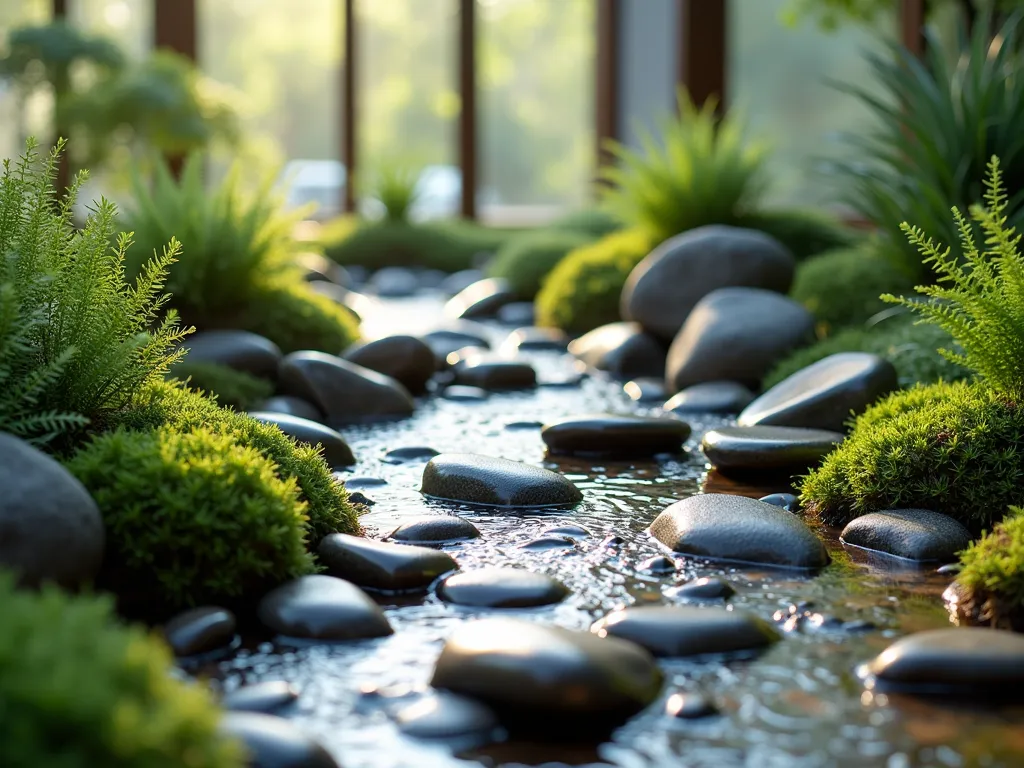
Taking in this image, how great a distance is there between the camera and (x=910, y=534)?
3.68 m

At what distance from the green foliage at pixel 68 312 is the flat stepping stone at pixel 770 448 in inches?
86.3

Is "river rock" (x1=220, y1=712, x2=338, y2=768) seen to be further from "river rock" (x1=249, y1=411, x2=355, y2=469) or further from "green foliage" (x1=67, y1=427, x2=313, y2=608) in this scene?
"river rock" (x1=249, y1=411, x2=355, y2=469)

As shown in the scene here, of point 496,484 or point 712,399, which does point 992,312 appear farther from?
point 712,399

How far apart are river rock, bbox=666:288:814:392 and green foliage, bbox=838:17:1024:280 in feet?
2.24

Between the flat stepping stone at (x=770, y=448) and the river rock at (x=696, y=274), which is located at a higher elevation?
the river rock at (x=696, y=274)

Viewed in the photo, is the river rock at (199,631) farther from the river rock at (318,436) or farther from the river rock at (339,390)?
the river rock at (339,390)

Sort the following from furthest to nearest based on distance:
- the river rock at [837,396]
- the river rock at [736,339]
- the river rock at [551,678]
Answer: the river rock at [736,339] → the river rock at [837,396] → the river rock at [551,678]

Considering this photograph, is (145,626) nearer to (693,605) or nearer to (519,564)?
(519,564)

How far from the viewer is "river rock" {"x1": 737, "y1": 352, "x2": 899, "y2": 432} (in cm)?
509

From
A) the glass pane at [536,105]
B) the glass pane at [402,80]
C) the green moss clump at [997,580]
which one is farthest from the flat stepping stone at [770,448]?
the glass pane at [402,80]

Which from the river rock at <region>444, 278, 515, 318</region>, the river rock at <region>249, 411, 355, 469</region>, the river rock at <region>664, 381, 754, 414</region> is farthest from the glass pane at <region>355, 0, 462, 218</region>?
the river rock at <region>249, 411, 355, 469</region>

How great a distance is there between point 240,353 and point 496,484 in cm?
231

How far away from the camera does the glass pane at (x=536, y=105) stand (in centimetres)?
2486

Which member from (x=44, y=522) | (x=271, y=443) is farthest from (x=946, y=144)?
(x=44, y=522)
